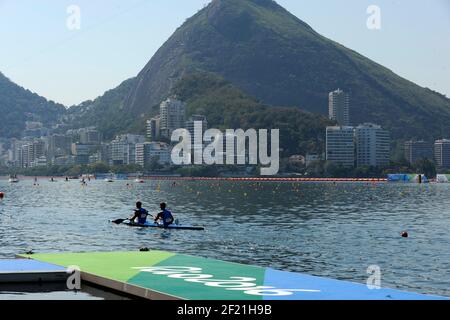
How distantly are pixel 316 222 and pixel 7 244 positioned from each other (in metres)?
29.2

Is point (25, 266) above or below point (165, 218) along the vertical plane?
below

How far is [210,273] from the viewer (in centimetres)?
2453

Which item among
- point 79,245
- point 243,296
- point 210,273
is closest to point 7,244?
point 79,245

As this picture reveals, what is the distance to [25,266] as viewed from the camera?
25922 mm

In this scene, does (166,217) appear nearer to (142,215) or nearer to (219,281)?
(142,215)

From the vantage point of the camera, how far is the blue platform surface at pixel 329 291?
1981cm

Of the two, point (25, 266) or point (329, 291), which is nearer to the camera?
point (329, 291)

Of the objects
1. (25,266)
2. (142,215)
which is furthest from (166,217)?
(25,266)

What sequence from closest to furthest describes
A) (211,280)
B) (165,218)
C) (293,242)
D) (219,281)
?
(219,281)
(211,280)
(293,242)
(165,218)

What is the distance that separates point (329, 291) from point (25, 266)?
1121 centimetres

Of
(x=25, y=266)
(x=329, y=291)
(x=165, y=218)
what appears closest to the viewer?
(x=329, y=291)

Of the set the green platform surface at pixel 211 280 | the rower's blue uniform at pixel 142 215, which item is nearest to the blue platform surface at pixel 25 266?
the green platform surface at pixel 211 280

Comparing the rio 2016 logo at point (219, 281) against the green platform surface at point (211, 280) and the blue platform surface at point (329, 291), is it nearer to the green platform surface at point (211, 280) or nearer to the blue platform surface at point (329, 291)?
the green platform surface at point (211, 280)
